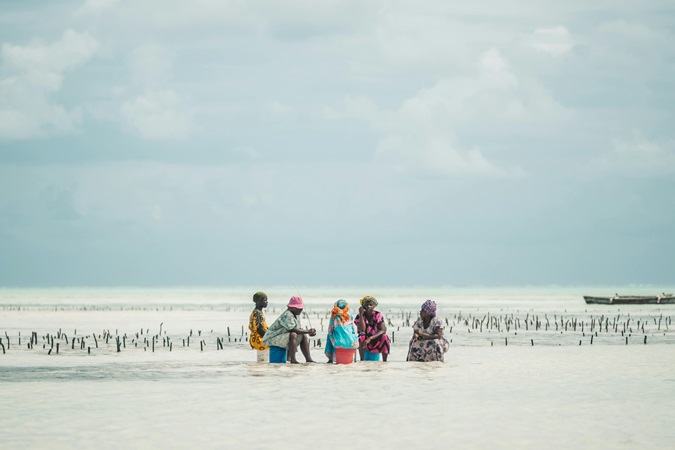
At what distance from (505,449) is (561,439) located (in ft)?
3.16

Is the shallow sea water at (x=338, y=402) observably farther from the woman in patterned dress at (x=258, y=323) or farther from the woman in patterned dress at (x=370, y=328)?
the woman in patterned dress at (x=258, y=323)

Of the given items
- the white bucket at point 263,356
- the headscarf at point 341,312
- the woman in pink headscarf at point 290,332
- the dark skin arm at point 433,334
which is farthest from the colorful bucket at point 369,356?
the white bucket at point 263,356

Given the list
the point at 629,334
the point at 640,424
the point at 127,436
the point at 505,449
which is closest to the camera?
the point at 505,449

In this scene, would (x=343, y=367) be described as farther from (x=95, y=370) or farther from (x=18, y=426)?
(x=18, y=426)

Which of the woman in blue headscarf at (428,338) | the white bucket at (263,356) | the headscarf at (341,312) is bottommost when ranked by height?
the white bucket at (263,356)

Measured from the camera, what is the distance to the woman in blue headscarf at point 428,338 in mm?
18188

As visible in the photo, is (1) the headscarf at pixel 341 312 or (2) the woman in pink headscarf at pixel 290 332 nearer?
(1) the headscarf at pixel 341 312

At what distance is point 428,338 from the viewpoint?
18578 mm

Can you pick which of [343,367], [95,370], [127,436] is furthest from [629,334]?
[127,436]

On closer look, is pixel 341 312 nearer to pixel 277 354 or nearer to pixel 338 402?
pixel 277 354

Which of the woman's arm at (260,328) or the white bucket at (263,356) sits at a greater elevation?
the woman's arm at (260,328)

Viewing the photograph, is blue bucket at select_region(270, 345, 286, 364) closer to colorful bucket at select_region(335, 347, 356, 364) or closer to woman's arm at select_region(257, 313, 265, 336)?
woman's arm at select_region(257, 313, 265, 336)

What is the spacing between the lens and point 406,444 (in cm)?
1056

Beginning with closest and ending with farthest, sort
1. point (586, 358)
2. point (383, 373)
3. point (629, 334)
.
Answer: point (383, 373) < point (586, 358) < point (629, 334)
